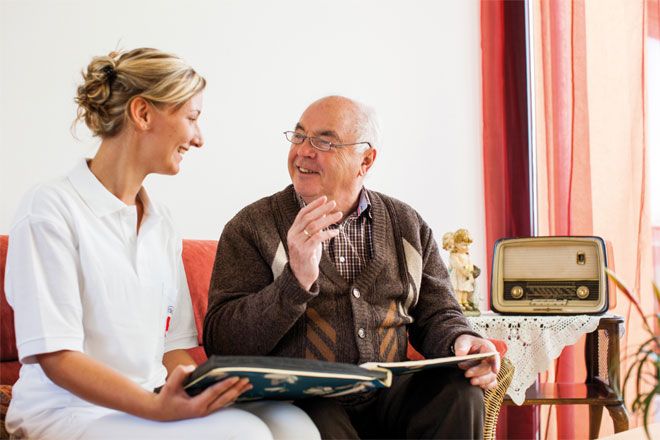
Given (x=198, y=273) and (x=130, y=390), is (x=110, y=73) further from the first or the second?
(x=198, y=273)

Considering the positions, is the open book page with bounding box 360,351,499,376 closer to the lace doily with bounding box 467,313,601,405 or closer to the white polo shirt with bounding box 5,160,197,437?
the white polo shirt with bounding box 5,160,197,437

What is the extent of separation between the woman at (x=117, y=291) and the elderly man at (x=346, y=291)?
16cm

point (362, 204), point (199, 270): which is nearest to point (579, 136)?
point (362, 204)

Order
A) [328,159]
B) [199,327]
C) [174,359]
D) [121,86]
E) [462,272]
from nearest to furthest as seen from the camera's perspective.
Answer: [121,86] < [174,359] < [328,159] < [199,327] < [462,272]

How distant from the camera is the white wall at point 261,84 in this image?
2.33 meters

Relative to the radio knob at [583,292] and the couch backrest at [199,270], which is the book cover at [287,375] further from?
the radio knob at [583,292]

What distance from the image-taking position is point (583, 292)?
249cm

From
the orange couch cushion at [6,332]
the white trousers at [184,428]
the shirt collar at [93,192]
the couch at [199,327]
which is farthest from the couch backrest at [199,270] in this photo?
the white trousers at [184,428]

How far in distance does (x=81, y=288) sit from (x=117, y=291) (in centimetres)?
6

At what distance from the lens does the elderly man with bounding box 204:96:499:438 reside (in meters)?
1.61

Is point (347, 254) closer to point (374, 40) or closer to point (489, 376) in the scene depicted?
point (489, 376)

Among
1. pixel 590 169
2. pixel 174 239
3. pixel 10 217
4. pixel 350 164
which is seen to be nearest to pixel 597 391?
pixel 590 169

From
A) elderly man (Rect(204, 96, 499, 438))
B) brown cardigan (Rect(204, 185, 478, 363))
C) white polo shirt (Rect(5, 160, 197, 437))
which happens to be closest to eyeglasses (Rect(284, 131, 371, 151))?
elderly man (Rect(204, 96, 499, 438))

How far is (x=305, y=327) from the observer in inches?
69.4
